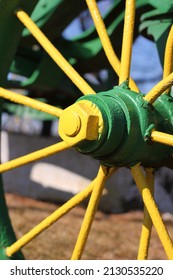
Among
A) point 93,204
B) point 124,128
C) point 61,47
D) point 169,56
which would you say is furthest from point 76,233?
point 124,128

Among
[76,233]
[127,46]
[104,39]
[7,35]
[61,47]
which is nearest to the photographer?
[127,46]

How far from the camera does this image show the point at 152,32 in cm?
263

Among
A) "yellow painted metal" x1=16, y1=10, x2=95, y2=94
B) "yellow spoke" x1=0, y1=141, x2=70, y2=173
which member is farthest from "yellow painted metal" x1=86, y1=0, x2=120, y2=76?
"yellow spoke" x1=0, y1=141, x2=70, y2=173

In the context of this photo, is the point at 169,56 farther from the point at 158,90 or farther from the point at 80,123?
the point at 80,123

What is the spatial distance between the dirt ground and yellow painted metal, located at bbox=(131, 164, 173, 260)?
213 centimetres

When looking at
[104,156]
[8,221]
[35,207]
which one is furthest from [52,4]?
[35,207]

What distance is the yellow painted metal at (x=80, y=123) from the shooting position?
1.74 meters

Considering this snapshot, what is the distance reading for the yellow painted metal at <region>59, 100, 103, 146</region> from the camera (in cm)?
174

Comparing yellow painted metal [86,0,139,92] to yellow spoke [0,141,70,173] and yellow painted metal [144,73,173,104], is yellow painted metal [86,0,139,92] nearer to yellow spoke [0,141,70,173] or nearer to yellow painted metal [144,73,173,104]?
yellow painted metal [144,73,173,104]

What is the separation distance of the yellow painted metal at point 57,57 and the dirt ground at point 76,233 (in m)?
2.03

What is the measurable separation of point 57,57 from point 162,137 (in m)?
0.54

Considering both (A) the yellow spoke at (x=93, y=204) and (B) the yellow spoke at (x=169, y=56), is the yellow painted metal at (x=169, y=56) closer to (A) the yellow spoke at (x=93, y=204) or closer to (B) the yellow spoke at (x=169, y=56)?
(B) the yellow spoke at (x=169, y=56)

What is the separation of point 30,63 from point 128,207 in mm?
2666

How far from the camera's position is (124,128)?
1800 mm
